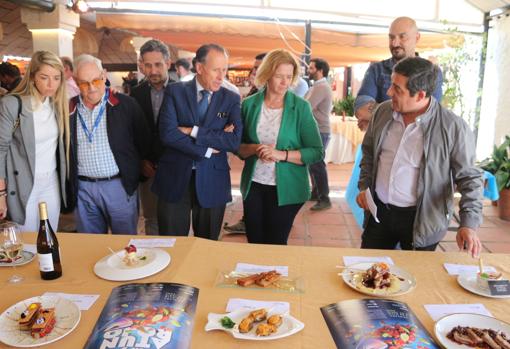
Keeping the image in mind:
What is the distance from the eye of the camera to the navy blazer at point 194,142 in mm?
2045

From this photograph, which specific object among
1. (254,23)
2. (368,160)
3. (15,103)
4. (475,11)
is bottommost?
(368,160)

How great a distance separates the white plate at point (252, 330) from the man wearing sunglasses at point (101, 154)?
1.26 meters

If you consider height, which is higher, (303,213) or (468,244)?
(468,244)

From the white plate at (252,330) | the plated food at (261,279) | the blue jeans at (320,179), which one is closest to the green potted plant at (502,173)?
the blue jeans at (320,179)

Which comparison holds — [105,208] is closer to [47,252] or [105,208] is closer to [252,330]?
[47,252]

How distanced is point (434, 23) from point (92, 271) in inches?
226

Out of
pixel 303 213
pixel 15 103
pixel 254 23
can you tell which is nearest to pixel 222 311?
pixel 15 103

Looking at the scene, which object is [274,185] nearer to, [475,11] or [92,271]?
[92,271]

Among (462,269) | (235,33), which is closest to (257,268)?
(462,269)

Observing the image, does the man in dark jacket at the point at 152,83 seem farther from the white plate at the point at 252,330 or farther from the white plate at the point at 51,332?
the white plate at the point at 252,330

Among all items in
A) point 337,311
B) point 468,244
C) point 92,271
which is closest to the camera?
point 337,311

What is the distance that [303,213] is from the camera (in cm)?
443

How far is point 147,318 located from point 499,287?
1.08m

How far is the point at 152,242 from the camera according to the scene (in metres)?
1.64
